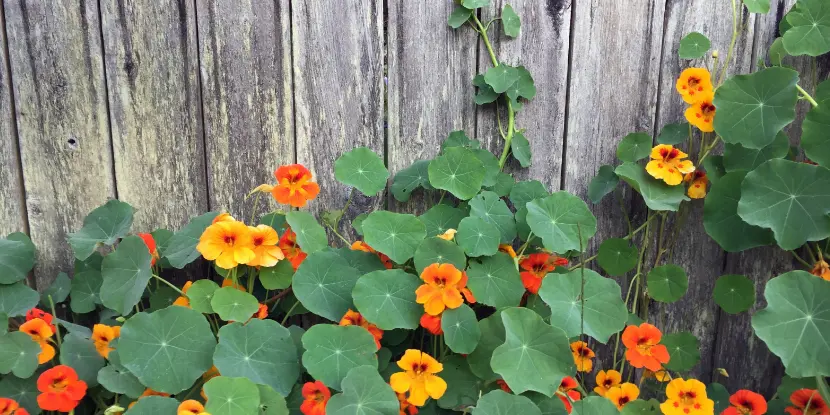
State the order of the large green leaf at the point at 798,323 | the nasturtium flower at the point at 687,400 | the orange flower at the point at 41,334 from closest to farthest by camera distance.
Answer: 1. the large green leaf at the point at 798,323
2. the orange flower at the point at 41,334
3. the nasturtium flower at the point at 687,400

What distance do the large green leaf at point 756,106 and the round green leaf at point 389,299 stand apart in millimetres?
1053

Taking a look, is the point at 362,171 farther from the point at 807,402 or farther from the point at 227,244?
the point at 807,402

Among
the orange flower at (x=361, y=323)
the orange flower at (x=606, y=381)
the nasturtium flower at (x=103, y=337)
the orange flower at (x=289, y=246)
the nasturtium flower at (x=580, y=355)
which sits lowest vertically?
the orange flower at (x=606, y=381)

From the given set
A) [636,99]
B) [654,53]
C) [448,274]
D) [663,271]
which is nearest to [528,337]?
[448,274]

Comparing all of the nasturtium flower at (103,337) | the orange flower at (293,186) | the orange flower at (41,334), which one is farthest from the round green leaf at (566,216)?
the orange flower at (41,334)

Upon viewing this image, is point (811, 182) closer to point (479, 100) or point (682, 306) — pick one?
point (682, 306)

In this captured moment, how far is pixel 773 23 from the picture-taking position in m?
1.87

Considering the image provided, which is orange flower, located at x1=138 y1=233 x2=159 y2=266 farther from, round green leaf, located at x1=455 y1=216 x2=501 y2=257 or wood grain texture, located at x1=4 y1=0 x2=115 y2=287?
round green leaf, located at x1=455 y1=216 x2=501 y2=257

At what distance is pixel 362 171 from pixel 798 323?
4.23 ft

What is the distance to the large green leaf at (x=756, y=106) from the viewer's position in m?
1.64

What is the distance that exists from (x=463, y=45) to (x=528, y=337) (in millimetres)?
946

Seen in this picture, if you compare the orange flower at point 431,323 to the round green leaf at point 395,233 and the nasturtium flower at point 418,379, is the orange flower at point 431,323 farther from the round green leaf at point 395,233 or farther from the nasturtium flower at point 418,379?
the round green leaf at point 395,233

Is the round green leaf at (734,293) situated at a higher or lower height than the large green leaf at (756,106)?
lower

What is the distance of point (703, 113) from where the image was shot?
70.3 inches
